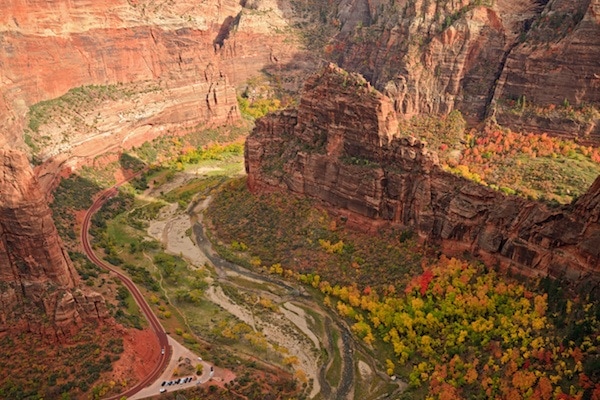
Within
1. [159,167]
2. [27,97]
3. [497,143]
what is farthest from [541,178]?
[27,97]

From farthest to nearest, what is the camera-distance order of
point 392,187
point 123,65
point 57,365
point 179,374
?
point 123,65 → point 392,187 → point 179,374 → point 57,365

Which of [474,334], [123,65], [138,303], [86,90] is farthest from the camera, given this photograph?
[123,65]

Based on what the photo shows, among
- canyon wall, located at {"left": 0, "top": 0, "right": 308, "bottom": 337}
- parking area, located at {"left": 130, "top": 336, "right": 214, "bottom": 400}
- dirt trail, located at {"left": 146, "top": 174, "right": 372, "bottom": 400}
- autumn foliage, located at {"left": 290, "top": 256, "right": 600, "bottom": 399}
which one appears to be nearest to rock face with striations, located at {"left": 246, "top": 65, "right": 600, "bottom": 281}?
autumn foliage, located at {"left": 290, "top": 256, "right": 600, "bottom": 399}

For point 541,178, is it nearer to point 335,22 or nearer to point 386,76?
point 386,76

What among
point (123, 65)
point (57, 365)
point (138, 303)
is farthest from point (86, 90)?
point (57, 365)

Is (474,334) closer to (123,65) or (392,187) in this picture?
(392,187)
